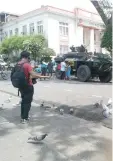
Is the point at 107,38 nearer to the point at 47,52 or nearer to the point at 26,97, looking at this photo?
the point at 26,97

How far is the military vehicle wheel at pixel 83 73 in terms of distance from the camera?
18.3 m

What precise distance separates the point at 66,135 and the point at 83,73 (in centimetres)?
1286

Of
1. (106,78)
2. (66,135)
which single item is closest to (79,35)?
(106,78)

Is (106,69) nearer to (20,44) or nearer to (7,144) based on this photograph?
(7,144)

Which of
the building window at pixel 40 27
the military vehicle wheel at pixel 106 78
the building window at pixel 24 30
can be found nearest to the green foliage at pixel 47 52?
the building window at pixel 40 27

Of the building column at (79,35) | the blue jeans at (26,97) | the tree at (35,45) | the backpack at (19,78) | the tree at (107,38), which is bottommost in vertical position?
the blue jeans at (26,97)

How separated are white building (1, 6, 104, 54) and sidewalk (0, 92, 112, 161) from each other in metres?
29.2

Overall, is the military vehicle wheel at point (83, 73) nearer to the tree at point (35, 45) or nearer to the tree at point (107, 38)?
the tree at point (107, 38)

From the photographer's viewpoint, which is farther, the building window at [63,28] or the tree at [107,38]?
the building window at [63,28]

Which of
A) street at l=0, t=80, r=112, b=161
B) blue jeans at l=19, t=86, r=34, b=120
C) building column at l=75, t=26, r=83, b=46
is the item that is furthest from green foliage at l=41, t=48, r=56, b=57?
blue jeans at l=19, t=86, r=34, b=120

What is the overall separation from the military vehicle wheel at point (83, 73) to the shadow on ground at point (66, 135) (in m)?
10.1

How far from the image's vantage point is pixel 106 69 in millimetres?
18422

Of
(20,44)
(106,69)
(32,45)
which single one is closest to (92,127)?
(106,69)

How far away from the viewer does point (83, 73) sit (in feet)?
61.5
